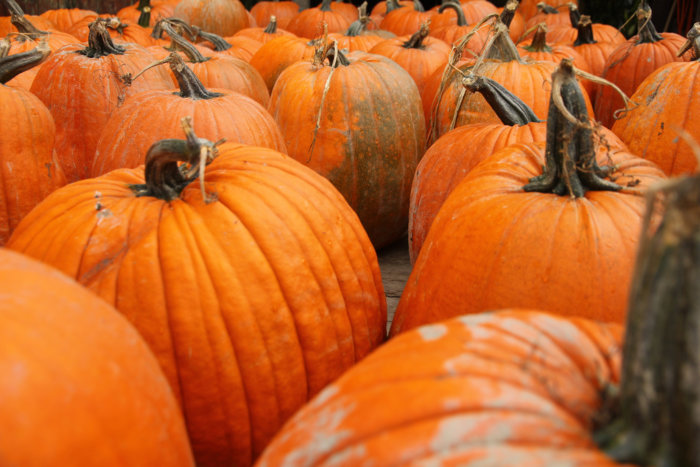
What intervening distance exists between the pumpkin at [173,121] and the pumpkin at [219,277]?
0.62m

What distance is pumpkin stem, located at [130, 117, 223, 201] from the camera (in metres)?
1.38

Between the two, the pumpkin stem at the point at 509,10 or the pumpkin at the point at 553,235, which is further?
the pumpkin stem at the point at 509,10

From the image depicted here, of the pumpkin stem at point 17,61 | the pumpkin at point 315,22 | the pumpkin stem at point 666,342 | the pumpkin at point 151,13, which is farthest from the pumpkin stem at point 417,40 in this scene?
the pumpkin stem at point 666,342

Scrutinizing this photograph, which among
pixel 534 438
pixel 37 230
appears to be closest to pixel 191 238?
pixel 37 230

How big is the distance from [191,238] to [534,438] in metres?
0.87

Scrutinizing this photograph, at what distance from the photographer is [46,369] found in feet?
2.79

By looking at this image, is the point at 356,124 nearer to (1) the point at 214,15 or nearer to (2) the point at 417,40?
(2) the point at 417,40

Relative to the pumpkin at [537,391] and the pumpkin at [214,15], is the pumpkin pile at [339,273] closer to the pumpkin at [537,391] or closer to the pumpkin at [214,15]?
the pumpkin at [537,391]

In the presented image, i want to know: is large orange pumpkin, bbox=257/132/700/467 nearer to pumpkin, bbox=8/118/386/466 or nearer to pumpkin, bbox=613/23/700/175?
pumpkin, bbox=8/118/386/466

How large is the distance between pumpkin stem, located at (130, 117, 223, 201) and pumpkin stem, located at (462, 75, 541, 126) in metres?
1.08

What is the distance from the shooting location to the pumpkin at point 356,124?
275 centimetres

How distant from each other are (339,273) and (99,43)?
185cm

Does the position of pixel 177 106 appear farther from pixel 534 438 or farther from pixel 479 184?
pixel 534 438

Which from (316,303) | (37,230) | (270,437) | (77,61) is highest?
(77,61)
